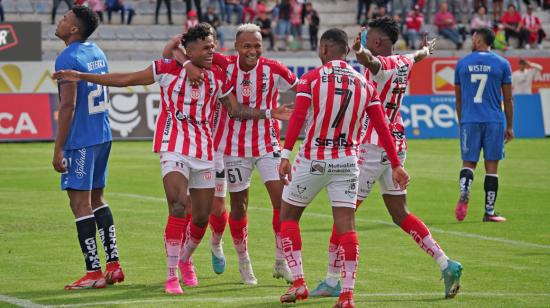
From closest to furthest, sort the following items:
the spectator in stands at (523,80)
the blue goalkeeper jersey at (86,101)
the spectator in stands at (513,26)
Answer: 1. the blue goalkeeper jersey at (86,101)
2. the spectator in stands at (523,80)
3. the spectator in stands at (513,26)

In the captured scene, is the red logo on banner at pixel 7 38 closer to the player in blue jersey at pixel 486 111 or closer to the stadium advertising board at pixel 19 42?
the stadium advertising board at pixel 19 42

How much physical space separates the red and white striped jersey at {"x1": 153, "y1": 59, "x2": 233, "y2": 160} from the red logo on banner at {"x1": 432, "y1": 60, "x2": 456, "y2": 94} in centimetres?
2629

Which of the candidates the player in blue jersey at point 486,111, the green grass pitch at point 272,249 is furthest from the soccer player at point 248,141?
the player in blue jersey at point 486,111

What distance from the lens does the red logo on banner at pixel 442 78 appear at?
117ft

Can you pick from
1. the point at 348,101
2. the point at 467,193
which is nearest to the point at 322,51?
the point at 348,101

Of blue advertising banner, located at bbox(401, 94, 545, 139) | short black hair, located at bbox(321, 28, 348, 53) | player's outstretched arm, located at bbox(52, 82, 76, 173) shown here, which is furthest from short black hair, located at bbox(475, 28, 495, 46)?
blue advertising banner, located at bbox(401, 94, 545, 139)

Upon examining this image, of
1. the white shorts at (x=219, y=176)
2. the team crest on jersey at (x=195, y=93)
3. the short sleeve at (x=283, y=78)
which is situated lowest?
the white shorts at (x=219, y=176)

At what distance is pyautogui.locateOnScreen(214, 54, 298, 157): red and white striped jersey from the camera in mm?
10516

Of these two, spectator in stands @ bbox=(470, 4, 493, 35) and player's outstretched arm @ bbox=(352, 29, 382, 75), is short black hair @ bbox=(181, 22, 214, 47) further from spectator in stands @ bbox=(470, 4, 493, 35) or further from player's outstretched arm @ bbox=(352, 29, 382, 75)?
spectator in stands @ bbox=(470, 4, 493, 35)

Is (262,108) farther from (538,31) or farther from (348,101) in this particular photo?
(538,31)

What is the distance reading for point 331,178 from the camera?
9.09m

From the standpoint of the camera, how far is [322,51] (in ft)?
29.8

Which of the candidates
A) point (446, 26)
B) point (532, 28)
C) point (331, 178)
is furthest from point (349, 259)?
point (532, 28)

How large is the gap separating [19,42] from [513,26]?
19774mm
